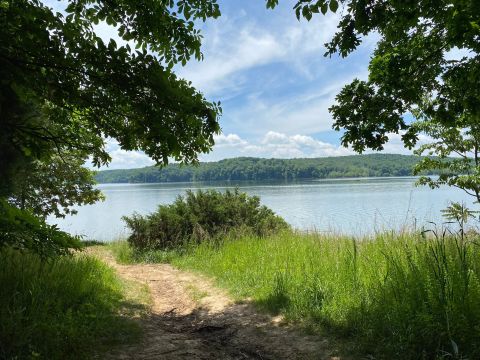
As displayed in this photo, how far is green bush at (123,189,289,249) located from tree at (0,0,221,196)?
780 centimetres

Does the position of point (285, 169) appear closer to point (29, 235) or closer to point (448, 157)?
point (448, 157)

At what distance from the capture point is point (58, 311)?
471cm

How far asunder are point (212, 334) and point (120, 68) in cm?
372

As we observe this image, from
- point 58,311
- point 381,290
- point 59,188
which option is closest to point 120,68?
point 58,311

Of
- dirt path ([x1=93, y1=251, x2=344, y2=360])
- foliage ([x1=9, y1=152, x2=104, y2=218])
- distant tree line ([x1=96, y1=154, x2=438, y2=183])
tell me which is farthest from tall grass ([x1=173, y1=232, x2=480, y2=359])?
distant tree line ([x1=96, y1=154, x2=438, y2=183])

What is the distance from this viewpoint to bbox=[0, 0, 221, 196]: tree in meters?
4.60

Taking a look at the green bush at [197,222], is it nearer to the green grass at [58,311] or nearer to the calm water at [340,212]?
the calm water at [340,212]

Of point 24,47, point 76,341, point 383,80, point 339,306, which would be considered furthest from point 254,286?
point 24,47

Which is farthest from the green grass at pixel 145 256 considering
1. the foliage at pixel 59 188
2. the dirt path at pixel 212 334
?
the foliage at pixel 59 188

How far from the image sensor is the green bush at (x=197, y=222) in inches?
525

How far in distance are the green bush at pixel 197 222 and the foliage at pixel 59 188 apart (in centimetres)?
461

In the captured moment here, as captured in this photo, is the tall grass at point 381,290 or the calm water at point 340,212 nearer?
the tall grass at point 381,290

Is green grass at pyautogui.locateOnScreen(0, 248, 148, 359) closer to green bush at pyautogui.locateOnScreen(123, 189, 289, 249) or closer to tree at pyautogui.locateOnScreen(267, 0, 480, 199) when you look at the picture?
tree at pyautogui.locateOnScreen(267, 0, 480, 199)

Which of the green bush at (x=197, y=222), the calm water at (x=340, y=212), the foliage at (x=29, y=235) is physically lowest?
the calm water at (x=340, y=212)
